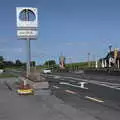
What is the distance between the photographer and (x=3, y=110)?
16.4 metres

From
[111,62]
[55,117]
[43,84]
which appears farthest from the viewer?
[111,62]

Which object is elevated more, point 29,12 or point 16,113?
point 29,12

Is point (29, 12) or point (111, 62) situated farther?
point (111, 62)

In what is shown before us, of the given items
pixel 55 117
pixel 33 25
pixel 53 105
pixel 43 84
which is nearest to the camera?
pixel 55 117

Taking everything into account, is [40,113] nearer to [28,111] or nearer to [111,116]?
Result: [28,111]

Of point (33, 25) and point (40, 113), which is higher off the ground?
point (33, 25)

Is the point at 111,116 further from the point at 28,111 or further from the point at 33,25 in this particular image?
the point at 33,25

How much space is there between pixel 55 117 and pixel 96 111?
2.19 metres

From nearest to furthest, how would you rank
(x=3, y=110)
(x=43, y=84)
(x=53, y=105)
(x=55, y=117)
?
(x=55, y=117) < (x=3, y=110) < (x=53, y=105) < (x=43, y=84)

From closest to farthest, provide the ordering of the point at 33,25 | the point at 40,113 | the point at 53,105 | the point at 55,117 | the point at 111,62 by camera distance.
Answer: the point at 55,117 → the point at 40,113 → the point at 53,105 → the point at 33,25 → the point at 111,62

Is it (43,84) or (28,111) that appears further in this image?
(43,84)

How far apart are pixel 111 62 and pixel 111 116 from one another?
388 ft

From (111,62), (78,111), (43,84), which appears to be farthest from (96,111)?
(111,62)

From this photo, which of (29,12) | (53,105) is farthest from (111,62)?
(53,105)
